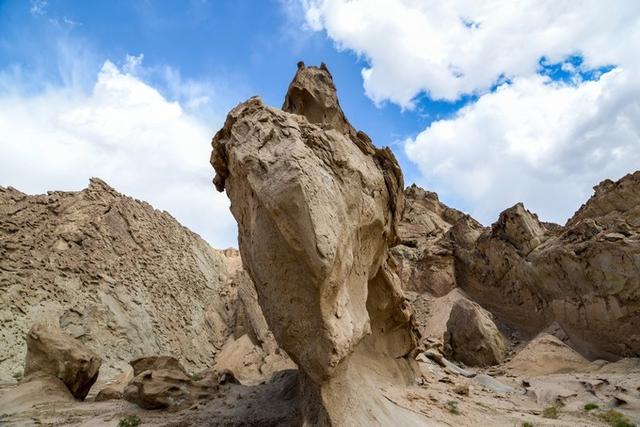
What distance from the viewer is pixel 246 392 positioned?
1030 cm

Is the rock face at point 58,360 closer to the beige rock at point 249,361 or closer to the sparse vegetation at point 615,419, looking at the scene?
the beige rock at point 249,361

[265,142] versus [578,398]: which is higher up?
[265,142]

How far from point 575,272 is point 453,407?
11.6m

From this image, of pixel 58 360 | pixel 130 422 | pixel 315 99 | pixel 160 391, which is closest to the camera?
pixel 130 422

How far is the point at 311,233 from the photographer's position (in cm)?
555

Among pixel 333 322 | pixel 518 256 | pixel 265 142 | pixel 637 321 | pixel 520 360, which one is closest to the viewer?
pixel 333 322

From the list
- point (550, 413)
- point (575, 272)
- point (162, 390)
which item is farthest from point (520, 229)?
point (162, 390)

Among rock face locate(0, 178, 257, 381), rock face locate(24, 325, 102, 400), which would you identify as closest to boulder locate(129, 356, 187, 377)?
rock face locate(24, 325, 102, 400)

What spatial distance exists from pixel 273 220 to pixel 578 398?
1094 cm

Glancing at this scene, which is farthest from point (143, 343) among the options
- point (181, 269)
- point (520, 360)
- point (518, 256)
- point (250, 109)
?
point (518, 256)

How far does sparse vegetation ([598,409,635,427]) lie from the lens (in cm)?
872

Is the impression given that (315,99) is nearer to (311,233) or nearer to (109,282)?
(311,233)

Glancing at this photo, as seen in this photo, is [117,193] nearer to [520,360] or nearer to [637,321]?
[520,360]

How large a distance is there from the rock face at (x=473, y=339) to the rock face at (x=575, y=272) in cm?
300
